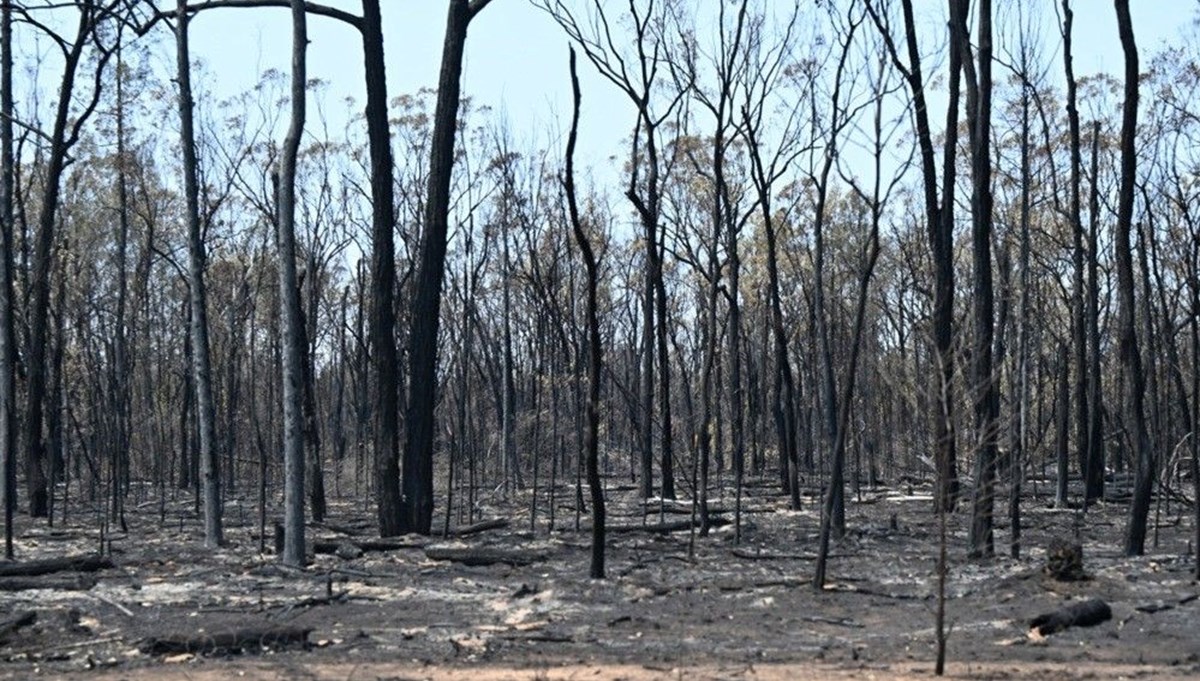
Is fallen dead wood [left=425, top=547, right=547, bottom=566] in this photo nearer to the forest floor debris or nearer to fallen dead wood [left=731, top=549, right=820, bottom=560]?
the forest floor debris

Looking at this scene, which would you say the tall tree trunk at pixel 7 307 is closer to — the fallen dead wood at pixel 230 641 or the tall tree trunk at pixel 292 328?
the tall tree trunk at pixel 292 328

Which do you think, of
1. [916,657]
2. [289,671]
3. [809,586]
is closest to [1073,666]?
[916,657]

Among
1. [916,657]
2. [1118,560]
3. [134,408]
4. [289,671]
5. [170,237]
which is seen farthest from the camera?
[134,408]

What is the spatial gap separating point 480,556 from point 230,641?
5115 mm

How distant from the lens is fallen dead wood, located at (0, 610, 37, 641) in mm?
10269

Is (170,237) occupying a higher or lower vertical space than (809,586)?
higher

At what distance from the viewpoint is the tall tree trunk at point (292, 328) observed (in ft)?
45.3

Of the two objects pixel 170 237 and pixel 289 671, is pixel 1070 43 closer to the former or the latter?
pixel 289 671

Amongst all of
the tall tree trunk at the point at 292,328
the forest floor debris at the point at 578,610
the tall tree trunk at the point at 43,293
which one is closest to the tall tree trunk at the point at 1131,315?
the forest floor debris at the point at 578,610

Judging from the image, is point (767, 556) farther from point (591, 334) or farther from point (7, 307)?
point (7, 307)

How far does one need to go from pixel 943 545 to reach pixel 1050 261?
97.9 feet

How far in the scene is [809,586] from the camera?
1312cm

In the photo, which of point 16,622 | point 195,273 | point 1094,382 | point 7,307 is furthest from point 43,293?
point 1094,382

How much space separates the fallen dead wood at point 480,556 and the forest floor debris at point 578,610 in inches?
0.9
